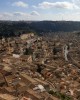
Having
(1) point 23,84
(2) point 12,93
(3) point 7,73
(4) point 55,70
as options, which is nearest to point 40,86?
(1) point 23,84

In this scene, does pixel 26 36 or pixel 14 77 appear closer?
pixel 14 77

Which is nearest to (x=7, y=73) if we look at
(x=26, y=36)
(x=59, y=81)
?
(x=59, y=81)

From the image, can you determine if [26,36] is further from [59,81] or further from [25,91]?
[25,91]

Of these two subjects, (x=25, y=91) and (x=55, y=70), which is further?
(x=55, y=70)

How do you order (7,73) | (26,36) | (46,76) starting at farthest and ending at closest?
(26,36), (46,76), (7,73)

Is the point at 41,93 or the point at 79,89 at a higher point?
the point at 41,93

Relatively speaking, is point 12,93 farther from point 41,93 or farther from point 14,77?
point 14,77

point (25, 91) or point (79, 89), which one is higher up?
point (25, 91)

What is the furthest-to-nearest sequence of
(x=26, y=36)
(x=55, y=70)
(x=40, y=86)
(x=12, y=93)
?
(x=26, y=36) → (x=55, y=70) → (x=40, y=86) → (x=12, y=93)

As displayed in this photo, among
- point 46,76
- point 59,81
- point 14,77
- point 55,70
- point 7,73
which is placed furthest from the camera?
point 55,70
